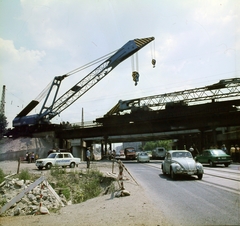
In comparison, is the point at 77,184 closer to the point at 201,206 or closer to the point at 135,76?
the point at 201,206

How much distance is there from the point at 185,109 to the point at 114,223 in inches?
1326

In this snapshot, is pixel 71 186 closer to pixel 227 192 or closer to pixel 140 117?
pixel 227 192

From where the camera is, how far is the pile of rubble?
26.1 ft

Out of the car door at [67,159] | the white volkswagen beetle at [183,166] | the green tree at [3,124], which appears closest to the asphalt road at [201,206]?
the white volkswagen beetle at [183,166]

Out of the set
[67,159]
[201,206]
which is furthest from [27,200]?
[67,159]

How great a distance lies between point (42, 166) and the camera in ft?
69.7

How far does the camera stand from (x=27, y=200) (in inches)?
419

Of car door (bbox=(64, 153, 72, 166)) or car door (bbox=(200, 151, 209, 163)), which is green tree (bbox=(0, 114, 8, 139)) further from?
car door (bbox=(200, 151, 209, 163))

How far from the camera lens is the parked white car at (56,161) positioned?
21.4 m

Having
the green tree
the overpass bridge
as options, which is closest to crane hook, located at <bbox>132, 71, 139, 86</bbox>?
the overpass bridge

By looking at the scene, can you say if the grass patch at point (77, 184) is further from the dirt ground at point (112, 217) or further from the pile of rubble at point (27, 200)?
the dirt ground at point (112, 217)

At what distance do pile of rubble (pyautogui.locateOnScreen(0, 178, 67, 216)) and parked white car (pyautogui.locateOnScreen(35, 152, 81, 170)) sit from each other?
263 inches

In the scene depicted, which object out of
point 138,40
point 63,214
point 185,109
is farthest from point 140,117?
point 63,214

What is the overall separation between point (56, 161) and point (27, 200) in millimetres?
11512
